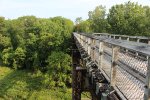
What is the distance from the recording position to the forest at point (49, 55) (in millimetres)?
35125

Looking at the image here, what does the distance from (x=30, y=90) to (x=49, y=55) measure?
6.17 m

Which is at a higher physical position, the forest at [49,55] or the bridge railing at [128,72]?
the bridge railing at [128,72]

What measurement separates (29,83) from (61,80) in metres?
5.00

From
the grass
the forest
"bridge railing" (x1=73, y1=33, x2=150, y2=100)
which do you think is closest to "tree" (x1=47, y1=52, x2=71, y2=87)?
the forest

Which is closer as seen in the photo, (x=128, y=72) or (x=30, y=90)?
(x=128, y=72)

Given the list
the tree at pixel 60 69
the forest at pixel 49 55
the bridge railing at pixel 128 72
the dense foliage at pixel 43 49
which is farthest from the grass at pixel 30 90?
the bridge railing at pixel 128 72

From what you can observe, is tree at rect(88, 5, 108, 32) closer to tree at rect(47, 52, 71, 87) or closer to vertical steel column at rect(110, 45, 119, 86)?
tree at rect(47, 52, 71, 87)

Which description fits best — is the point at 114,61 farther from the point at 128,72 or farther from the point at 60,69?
the point at 60,69

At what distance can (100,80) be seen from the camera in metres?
5.96

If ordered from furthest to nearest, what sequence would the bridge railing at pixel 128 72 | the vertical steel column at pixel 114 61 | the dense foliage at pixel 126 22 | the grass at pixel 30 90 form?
the dense foliage at pixel 126 22, the grass at pixel 30 90, the vertical steel column at pixel 114 61, the bridge railing at pixel 128 72

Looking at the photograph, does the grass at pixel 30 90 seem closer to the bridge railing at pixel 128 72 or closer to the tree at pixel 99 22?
the tree at pixel 99 22

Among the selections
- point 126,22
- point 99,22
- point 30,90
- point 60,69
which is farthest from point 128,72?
point 99,22

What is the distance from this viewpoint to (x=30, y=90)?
36.0m

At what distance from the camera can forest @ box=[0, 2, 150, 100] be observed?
35.1m
